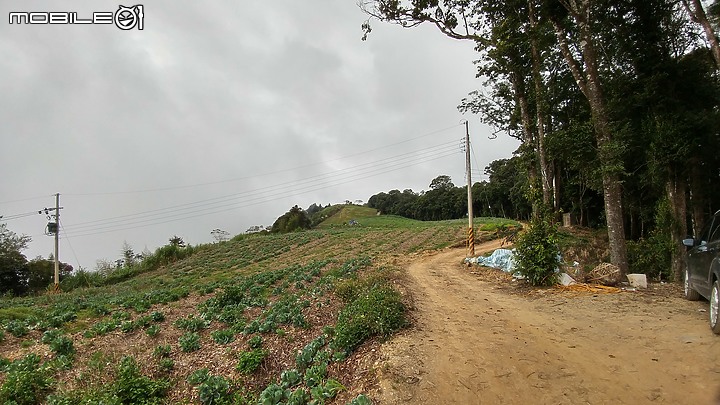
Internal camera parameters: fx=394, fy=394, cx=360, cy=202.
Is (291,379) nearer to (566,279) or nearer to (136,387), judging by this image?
(136,387)

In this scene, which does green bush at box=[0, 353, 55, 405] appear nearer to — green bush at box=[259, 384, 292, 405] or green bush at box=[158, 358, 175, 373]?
green bush at box=[158, 358, 175, 373]

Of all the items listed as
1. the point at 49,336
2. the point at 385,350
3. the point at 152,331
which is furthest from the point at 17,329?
the point at 385,350

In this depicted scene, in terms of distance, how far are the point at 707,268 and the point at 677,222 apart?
12981mm

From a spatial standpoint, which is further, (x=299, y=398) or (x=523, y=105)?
(x=523, y=105)

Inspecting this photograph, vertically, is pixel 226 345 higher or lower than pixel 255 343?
lower

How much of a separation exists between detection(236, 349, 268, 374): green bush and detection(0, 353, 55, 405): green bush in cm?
359

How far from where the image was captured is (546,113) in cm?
2002

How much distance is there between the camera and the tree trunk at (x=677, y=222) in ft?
53.9

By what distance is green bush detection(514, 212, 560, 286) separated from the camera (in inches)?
421

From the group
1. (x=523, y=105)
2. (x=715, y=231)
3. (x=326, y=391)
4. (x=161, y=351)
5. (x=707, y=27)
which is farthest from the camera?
(x=523, y=105)

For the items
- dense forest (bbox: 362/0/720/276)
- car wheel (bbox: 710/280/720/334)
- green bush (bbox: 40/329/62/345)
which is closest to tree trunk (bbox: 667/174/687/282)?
dense forest (bbox: 362/0/720/276)

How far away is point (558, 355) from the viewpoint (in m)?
5.29

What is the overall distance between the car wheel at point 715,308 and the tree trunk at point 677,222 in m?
13.1

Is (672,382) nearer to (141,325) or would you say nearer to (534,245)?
(534,245)
